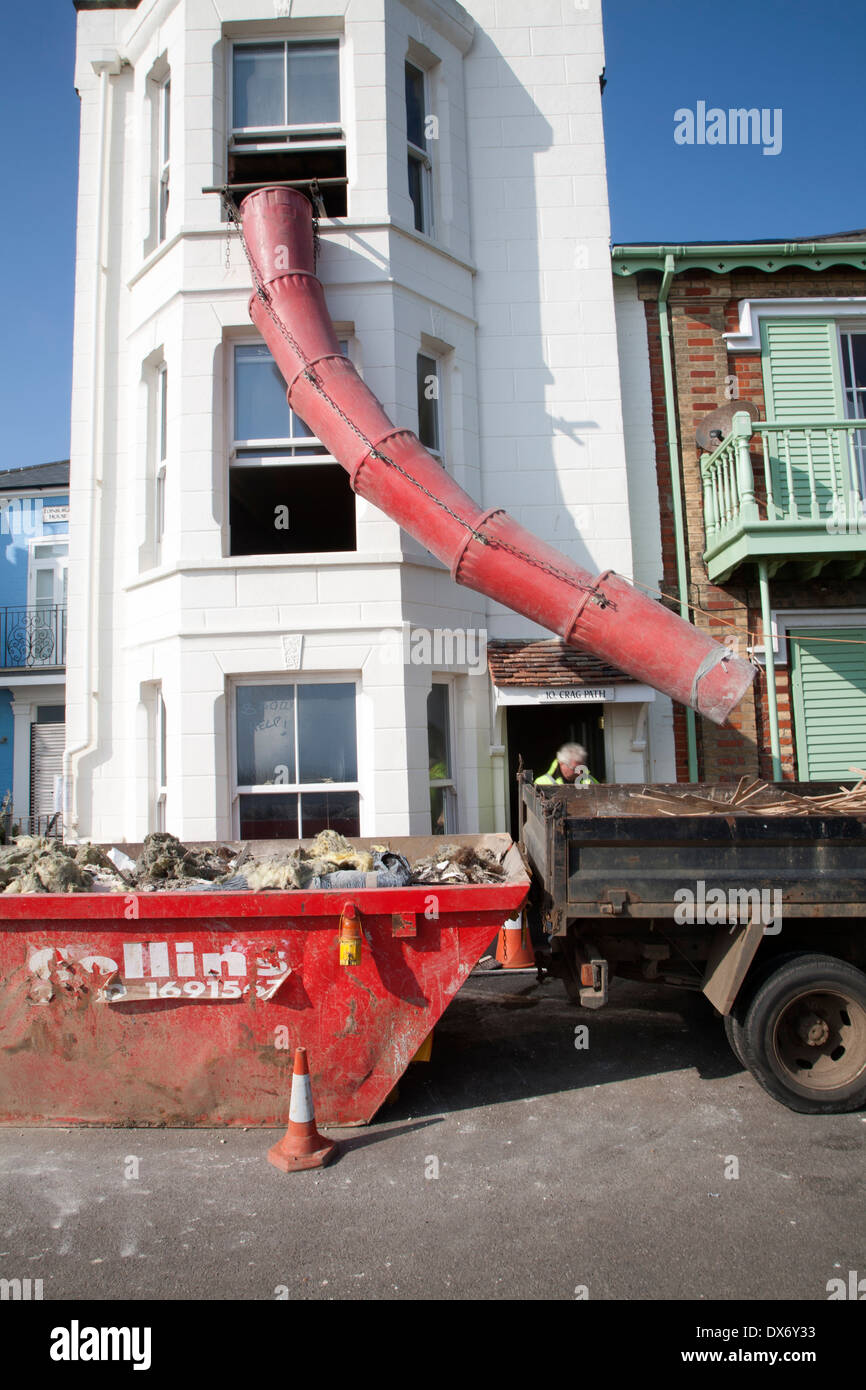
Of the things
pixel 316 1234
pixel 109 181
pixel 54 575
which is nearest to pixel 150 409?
pixel 109 181

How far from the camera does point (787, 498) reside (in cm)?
952

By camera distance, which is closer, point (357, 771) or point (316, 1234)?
point (316, 1234)

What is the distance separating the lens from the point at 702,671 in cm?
652

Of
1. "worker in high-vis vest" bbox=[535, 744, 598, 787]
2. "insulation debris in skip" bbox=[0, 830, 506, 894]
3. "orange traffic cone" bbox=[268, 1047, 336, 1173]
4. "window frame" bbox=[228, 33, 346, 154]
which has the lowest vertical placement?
"orange traffic cone" bbox=[268, 1047, 336, 1173]

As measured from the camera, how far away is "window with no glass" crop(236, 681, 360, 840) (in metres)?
8.35

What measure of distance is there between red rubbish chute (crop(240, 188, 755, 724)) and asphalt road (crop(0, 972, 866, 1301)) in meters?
2.89

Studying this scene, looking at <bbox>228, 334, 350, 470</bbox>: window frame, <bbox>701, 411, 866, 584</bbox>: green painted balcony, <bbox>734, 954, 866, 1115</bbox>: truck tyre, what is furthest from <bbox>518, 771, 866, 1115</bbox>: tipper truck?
<bbox>228, 334, 350, 470</bbox>: window frame

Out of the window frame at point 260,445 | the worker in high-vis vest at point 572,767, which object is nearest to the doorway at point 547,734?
the worker in high-vis vest at point 572,767

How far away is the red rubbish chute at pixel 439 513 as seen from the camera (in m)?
6.68

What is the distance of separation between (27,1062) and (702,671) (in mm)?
5117

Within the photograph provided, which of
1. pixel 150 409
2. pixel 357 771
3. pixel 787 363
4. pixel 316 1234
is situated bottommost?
pixel 316 1234

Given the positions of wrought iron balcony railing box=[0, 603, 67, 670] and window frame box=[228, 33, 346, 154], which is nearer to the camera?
window frame box=[228, 33, 346, 154]

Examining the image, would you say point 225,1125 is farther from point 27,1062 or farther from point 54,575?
point 54,575

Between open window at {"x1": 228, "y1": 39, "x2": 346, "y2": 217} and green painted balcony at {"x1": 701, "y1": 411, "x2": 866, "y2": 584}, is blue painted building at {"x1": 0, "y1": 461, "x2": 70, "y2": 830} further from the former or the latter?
green painted balcony at {"x1": 701, "y1": 411, "x2": 866, "y2": 584}
